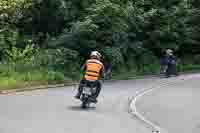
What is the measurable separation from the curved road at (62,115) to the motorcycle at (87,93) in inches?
11.6

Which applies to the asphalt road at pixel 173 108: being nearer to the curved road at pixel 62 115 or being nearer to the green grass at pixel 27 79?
the curved road at pixel 62 115

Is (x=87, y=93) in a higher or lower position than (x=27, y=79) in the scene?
higher

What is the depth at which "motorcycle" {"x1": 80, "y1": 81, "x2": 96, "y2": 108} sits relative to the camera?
17.1 meters

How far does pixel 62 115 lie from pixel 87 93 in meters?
2.04

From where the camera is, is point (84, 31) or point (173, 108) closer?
point (173, 108)

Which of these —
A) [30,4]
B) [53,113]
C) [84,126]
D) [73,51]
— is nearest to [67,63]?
[73,51]

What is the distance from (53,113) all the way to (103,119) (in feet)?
5.63

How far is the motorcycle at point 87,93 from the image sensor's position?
17078 millimetres

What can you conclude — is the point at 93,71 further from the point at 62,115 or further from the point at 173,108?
the point at 173,108

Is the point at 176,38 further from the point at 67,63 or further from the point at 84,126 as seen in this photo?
the point at 84,126

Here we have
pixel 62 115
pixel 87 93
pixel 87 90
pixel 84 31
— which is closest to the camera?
pixel 62 115

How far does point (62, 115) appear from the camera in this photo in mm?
15180

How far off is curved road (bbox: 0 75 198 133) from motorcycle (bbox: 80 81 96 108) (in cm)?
29

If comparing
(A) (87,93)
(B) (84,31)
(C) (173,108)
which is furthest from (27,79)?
(C) (173,108)
